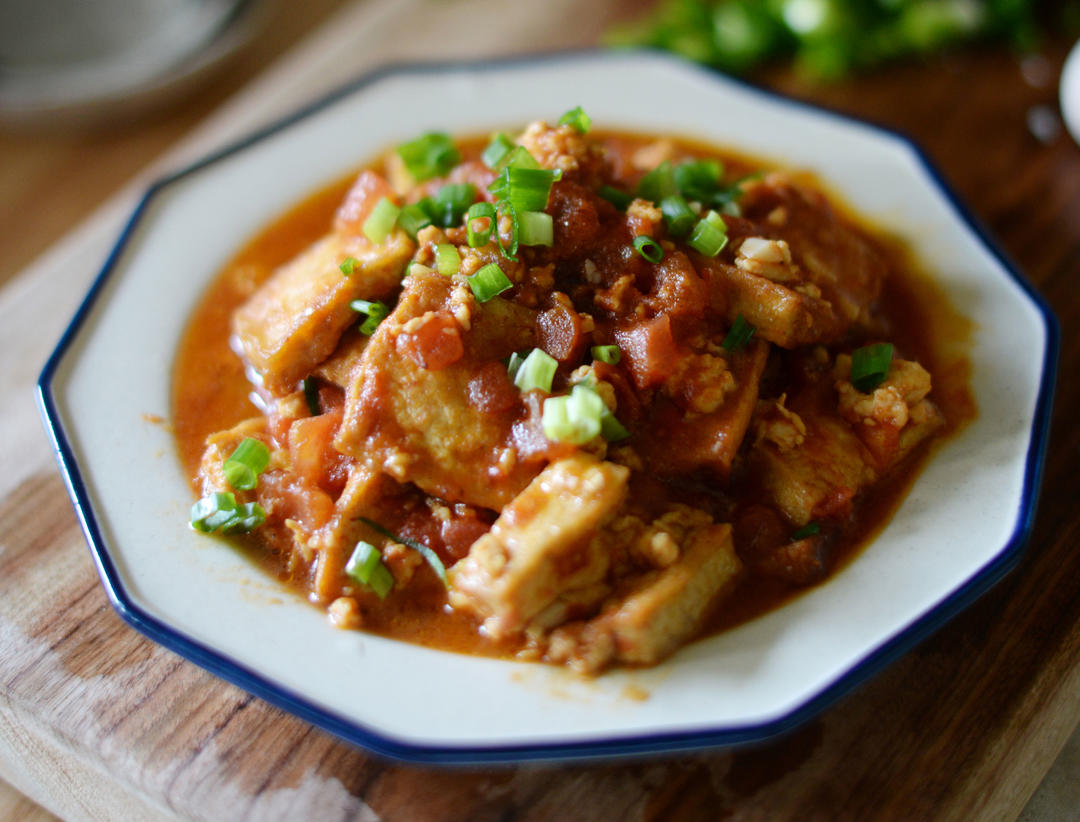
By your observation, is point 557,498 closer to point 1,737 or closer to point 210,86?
point 1,737

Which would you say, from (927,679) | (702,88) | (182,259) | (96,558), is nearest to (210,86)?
(182,259)

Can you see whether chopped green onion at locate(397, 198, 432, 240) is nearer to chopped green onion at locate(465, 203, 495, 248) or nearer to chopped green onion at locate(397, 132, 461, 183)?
chopped green onion at locate(465, 203, 495, 248)

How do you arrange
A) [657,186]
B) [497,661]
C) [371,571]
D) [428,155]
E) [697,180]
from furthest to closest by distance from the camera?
[428,155]
[697,180]
[657,186]
[371,571]
[497,661]

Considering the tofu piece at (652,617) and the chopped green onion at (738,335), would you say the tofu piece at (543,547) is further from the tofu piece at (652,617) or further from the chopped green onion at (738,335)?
the chopped green onion at (738,335)

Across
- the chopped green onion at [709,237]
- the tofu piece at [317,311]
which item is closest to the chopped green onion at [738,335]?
the chopped green onion at [709,237]

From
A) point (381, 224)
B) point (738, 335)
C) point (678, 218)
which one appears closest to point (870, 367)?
point (738, 335)

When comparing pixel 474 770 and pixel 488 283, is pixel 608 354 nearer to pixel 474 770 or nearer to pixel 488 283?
pixel 488 283
